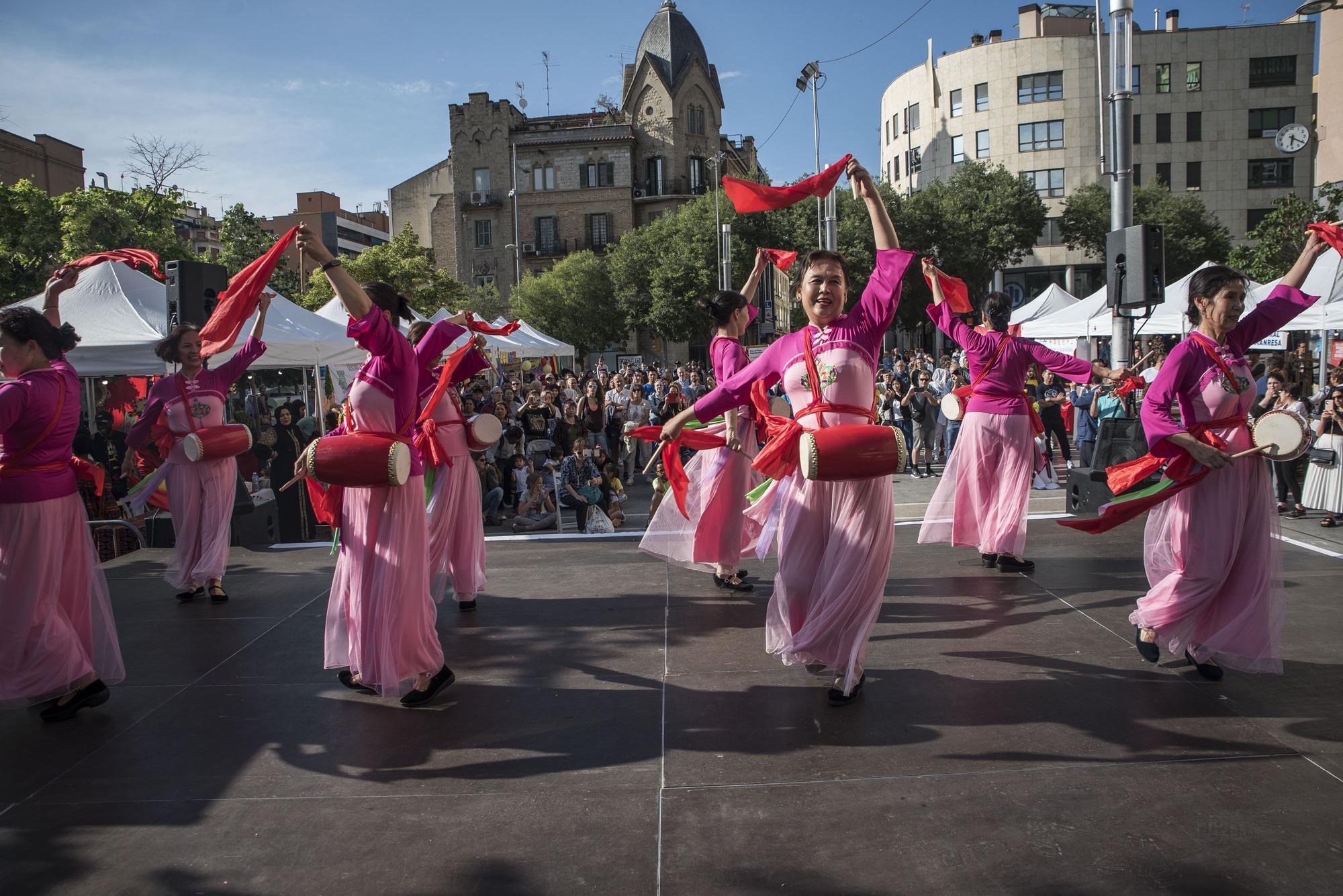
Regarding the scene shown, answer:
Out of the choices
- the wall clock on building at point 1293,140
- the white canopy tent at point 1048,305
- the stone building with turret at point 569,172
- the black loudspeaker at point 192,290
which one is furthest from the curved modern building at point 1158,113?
the black loudspeaker at point 192,290

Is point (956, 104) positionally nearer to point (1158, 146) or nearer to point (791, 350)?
point (1158, 146)

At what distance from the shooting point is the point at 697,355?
58844 millimetres

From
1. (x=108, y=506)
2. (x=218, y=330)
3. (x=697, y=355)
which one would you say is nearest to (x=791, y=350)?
(x=218, y=330)

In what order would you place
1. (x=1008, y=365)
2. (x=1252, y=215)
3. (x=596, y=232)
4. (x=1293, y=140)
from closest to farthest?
(x=1008, y=365), (x=1293, y=140), (x=1252, y=215), (x=596, y=232)

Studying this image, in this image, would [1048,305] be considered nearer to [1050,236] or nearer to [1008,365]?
[1008,365]

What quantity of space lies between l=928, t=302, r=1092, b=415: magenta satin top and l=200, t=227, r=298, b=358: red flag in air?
4397mm

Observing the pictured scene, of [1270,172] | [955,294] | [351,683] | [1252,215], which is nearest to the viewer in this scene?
[351,683]

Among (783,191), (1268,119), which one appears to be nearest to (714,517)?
(783,191)

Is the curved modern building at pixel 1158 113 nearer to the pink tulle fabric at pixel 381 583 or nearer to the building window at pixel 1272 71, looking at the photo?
the building window at pixel 1272 71

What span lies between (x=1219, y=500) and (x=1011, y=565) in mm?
2755

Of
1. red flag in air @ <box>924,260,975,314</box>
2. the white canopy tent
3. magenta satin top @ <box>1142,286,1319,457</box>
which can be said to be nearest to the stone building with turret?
the white canopy tent

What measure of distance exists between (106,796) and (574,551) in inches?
206

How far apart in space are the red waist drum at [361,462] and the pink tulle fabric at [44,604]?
1369 millimetres

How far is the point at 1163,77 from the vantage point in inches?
2021
